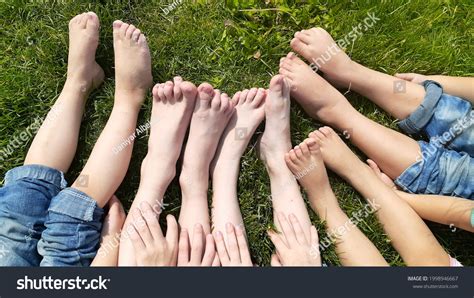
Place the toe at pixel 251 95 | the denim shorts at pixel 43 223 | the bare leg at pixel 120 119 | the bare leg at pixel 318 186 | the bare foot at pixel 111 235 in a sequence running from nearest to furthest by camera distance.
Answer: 1. the denim shorts at pixel 43 223
2. the bare foot at pixel 111 235
3. the bare leg at pixel 120 119
4. the bare leg at pixel 318 186
5. the toe at pixel 251 95

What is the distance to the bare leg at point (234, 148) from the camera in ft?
7.43

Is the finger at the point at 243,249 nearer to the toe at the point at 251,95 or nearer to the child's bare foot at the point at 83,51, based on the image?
the toe at the point at 251,95

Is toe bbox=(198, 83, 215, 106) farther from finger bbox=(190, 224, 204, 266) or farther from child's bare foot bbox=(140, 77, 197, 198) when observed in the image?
finger bbox=(190, 224, 204, 266)

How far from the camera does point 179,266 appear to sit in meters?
2.09

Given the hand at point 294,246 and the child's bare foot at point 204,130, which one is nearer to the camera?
the hand at point 294,246

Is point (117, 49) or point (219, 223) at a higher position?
point (117, 49)

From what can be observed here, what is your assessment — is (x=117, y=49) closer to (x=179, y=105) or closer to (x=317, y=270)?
(x=179, y=105)

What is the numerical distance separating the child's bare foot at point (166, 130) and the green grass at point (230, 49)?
0.10 m

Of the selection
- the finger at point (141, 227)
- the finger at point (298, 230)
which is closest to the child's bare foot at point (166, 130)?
the finger at point (141, 227)

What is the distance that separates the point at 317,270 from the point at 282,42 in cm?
111

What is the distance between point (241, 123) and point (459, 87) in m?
1.03

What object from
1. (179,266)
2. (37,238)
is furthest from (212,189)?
(37,238)

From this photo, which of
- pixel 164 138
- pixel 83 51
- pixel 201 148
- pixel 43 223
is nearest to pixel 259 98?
pixel 201 148

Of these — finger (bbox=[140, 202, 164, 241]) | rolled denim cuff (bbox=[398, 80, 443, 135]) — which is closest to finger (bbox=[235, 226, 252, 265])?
finger (bbox=[140, 202, 164, 241])
